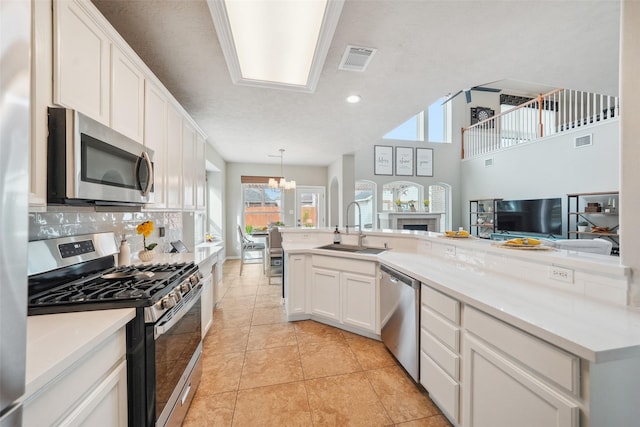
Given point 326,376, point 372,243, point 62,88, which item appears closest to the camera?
point 62,88

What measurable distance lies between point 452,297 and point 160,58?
113 inches

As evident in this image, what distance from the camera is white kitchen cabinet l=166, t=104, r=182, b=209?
2332 millimetres

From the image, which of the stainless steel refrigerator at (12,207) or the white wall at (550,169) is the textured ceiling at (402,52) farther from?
the white wall at (550,169)

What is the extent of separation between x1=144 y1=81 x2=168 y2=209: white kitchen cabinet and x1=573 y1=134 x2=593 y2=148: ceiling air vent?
23.9ft

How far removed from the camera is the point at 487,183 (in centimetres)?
720

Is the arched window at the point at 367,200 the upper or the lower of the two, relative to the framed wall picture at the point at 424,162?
lower

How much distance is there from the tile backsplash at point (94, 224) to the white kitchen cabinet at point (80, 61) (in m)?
0.61

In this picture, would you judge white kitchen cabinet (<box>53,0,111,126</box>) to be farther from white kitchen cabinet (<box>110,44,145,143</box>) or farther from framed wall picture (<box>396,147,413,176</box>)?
framed wall picture (<box>396,147,413,176</box>)

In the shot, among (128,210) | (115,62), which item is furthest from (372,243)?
(115,62)

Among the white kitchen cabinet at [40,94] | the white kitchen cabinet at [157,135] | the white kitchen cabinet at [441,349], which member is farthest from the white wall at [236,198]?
the white kitchen cabinet at [40,94]

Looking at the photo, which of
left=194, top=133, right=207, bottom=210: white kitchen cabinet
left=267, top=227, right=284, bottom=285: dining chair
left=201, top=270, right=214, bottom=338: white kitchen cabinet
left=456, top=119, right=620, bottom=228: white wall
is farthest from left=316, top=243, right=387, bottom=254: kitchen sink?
left=456, top=119, right=620, bottom=228: white wall

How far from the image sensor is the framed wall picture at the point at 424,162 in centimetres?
784

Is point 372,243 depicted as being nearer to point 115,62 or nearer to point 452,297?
point 452,297

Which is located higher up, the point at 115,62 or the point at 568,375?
the point at 115,62
